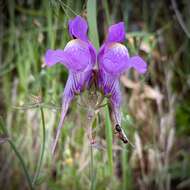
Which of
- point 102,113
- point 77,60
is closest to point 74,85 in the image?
point 77,60

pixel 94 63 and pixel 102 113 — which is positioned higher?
pixel 94 63

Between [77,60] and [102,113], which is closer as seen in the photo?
[77,60]

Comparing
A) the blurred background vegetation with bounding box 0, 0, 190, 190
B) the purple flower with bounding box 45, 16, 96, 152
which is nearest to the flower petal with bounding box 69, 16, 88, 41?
the purple flower with bounding box 45, 16, 96, 152

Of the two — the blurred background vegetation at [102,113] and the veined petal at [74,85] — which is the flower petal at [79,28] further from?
the blurred background vegetation at [102,113]

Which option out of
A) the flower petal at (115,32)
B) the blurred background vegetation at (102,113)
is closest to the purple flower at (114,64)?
the flower petal at (115,32)

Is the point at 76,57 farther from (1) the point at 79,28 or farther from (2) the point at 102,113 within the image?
(2) the point at 102,113

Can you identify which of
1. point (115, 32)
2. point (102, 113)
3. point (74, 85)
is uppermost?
point (115, 32)

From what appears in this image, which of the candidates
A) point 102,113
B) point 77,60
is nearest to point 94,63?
point 77,60
